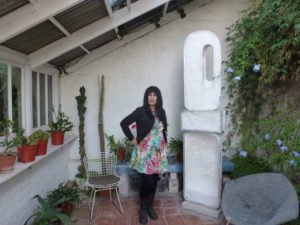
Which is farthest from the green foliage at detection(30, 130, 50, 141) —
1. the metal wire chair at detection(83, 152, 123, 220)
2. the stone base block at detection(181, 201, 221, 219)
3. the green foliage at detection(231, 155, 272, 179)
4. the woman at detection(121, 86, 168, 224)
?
the green foliage at detection(231, 155, 272, 179)

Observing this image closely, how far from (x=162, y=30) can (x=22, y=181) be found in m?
3.19

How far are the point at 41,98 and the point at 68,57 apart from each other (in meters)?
0.83

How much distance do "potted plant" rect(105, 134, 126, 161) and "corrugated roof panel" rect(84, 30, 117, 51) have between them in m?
1.58

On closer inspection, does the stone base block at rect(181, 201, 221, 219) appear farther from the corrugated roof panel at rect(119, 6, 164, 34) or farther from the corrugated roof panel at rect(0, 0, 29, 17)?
the corrugated roof panel at rect(0, 0, 29, 17)

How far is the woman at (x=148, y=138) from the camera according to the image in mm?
2584

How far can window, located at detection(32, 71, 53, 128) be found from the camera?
298 cm

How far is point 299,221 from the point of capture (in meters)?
2.12

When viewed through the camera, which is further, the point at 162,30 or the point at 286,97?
the point at 162,30

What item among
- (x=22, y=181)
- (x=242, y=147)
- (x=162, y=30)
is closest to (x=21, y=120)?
(x=22, y=181)

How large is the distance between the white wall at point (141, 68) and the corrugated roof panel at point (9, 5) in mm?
1813

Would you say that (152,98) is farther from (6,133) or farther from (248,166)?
(248,166)

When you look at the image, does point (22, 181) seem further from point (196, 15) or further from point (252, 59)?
point (196, 15)

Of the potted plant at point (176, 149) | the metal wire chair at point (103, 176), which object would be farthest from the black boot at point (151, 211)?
the potted plant at point (176, 149)

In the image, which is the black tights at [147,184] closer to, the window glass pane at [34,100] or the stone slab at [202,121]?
the stone slab at [202,121]
